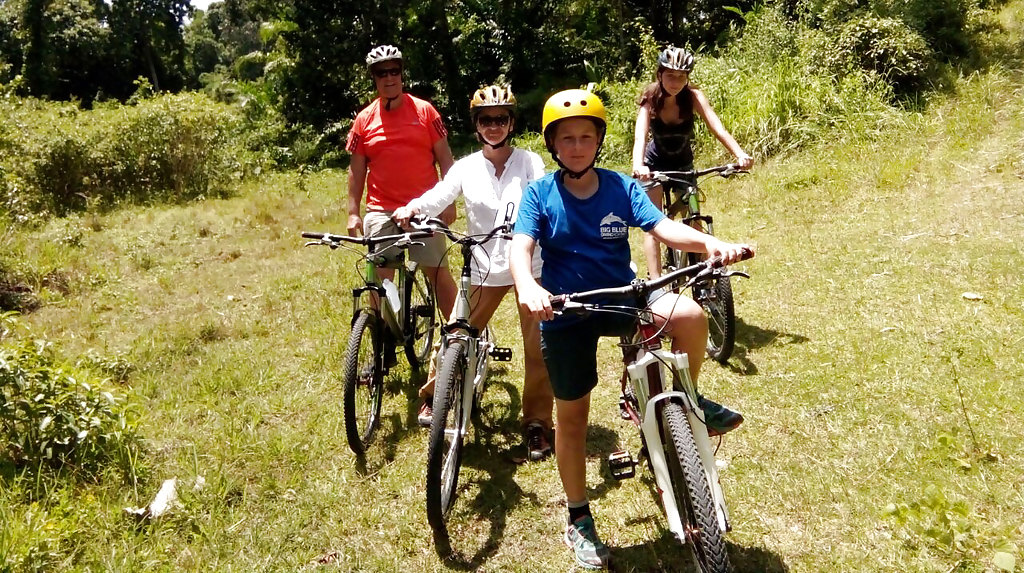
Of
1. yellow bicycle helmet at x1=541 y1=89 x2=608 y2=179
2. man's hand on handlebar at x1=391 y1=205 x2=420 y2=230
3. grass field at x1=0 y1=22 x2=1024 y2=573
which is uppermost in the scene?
yellow bicycle helmet at x1=541 y1=89 x2=608 y2=179

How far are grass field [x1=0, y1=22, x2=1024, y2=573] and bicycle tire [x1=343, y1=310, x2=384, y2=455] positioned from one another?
0.53 feet

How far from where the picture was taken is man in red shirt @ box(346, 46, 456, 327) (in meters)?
4.71

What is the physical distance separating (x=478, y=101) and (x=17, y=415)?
118 inches

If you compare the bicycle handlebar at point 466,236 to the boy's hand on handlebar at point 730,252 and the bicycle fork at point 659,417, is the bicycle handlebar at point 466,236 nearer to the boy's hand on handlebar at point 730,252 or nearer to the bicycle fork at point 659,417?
the bicycle fork at point 659,417

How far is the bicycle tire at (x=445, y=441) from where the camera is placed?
3256 mm

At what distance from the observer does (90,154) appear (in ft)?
38.5

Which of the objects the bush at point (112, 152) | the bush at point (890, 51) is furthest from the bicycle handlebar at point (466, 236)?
the bush at point (112, 152)

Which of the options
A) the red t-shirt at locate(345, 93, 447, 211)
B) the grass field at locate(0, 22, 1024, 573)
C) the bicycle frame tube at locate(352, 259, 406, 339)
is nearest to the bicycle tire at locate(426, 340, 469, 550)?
the grass field at locate(0, 22, 1024, 573)

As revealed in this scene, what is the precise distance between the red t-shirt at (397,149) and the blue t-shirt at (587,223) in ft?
6.41

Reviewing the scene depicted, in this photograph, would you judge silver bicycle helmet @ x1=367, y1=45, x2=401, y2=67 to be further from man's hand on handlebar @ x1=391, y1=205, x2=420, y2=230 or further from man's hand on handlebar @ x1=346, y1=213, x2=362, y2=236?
man's hand on handlebar @ x1=391, y1=205, x2=420, y2=230

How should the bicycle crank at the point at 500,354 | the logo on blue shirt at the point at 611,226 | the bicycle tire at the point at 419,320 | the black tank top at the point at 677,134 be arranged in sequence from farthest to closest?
the black tank top at the point at 677,134 → the bicycle tire at the point at 419,320 → the bicycle crank at the point at 500,354 → the logo on blue shirt at the point at 611,226

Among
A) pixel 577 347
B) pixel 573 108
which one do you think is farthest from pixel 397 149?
pixel 577 347

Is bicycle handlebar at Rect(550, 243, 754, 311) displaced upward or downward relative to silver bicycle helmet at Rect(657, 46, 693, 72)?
downward

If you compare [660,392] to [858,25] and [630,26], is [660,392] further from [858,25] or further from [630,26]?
[630,26]
